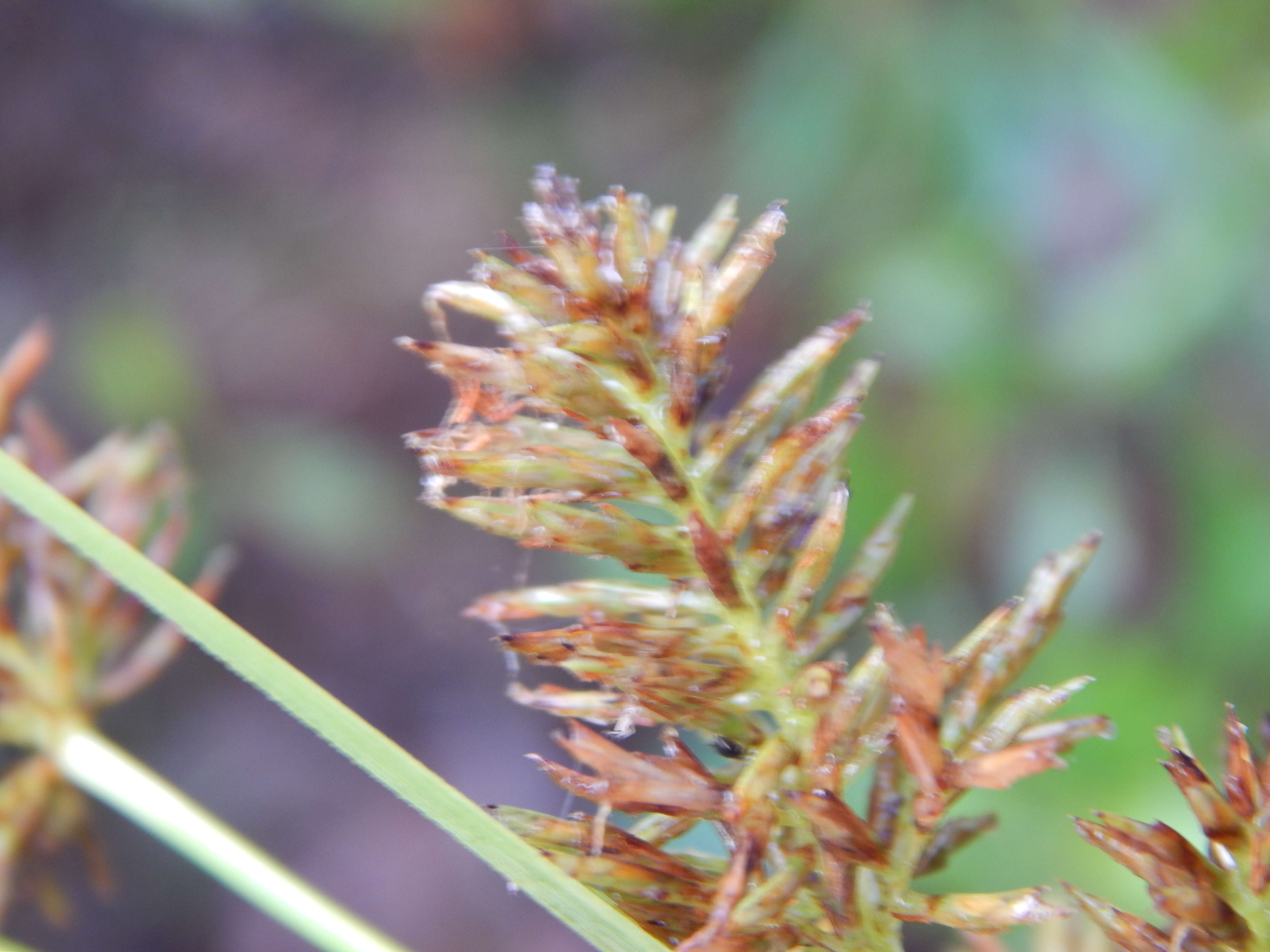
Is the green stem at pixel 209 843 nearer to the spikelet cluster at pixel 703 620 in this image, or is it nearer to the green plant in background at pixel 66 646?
the green plant in background at pixel 66 646

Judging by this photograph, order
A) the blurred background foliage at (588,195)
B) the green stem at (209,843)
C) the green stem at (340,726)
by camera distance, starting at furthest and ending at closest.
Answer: the blurred background foliage at (588,195) → the green stem at (209,843) → the green stem at (340,726)

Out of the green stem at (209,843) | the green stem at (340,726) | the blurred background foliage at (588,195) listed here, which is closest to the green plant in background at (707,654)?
the green stem at (340,726)

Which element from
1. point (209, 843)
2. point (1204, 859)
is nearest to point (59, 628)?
point (209, 843)

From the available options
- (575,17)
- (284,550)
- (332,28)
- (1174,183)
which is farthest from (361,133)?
(1174,183)

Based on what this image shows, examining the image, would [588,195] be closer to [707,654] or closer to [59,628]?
[59,628]

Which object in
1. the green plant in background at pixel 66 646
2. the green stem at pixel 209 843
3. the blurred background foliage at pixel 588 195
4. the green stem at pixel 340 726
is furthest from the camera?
the blurred background foliage at pixel 588 195

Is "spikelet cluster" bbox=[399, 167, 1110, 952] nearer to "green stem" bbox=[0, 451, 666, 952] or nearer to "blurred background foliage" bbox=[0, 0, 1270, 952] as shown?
"green stem" bbox=[0, 451, 666, 952]

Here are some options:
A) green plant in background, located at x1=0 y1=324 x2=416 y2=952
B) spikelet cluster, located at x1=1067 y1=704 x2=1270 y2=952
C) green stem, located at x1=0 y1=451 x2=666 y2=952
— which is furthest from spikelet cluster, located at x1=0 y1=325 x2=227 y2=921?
spikelet cluster, located at x1=1067 y1=704 x2=1270 y2=952
